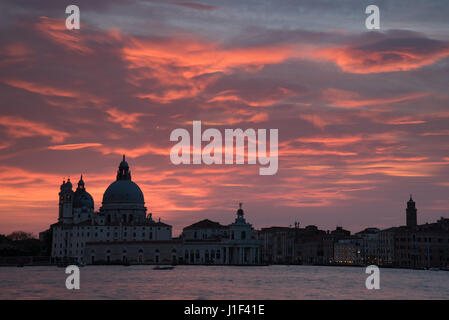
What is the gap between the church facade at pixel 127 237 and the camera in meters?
117

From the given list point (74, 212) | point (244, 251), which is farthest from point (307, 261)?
point (74, 212)

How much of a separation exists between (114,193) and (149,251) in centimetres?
1285

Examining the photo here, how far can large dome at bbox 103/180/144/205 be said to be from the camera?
403 feet

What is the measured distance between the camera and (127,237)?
12125 centimetres

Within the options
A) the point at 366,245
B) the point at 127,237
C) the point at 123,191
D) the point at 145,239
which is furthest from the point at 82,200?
the point at 366,245

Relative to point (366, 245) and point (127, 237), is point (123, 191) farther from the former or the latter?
point (366, 245)

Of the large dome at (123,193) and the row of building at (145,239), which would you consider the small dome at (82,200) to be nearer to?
the row of building at (145,239)

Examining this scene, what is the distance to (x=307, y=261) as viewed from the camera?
139m

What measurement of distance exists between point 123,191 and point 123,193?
0.38 meters

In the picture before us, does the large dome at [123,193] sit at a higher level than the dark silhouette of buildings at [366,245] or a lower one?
higher

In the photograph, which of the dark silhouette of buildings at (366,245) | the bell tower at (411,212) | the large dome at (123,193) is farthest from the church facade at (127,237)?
the bell tower at (411,212)

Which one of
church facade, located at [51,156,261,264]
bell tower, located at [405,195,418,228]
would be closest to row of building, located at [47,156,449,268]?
church facade, located at [51,156,261,264]

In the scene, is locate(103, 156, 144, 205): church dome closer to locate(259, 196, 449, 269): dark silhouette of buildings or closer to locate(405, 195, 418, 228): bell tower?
locate(259, 196, 449, 269): dark silhouette of buildings
